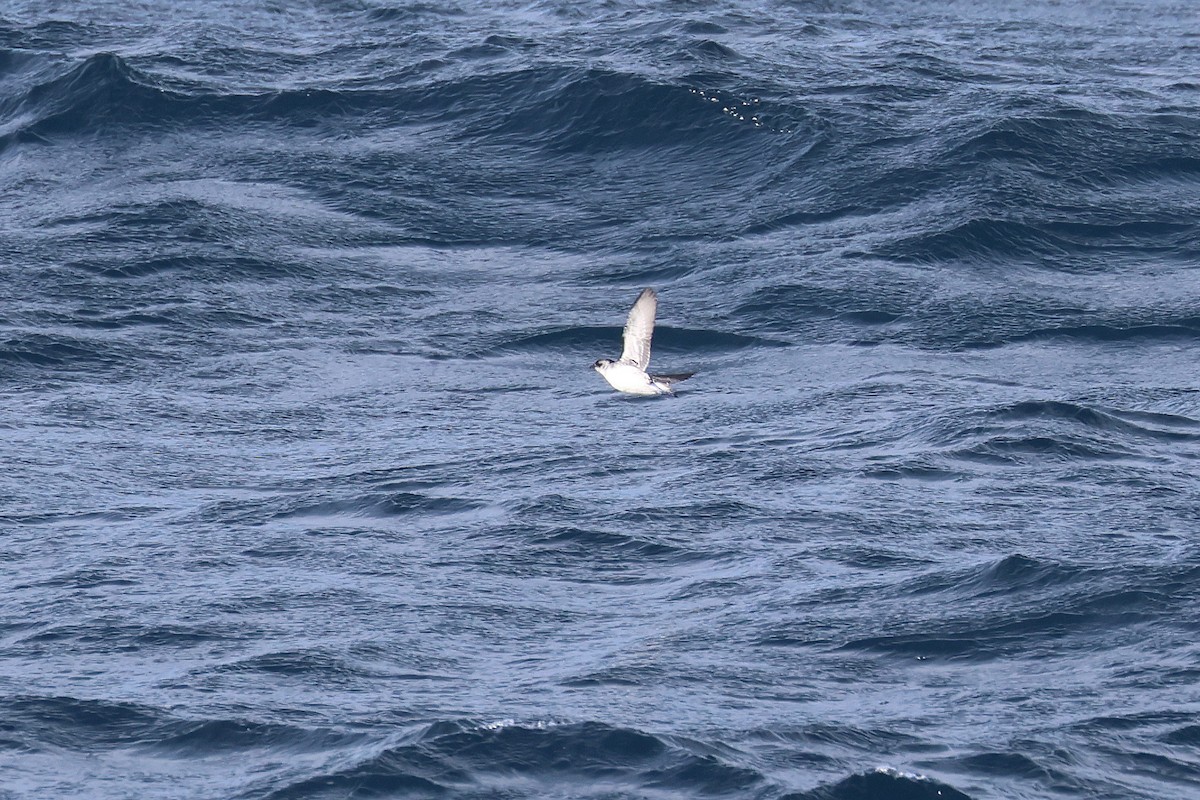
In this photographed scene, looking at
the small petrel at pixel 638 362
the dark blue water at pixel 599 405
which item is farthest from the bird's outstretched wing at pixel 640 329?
the dark blue water at pixel 599 405

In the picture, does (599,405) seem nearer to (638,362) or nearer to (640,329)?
(638,362)

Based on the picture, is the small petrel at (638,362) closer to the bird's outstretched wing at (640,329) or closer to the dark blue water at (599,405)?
the bird's outstretched wing at (640,329)

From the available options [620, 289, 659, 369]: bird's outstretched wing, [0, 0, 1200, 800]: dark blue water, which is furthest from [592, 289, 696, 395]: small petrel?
[0, 0, 1200, 800]: dark blue water

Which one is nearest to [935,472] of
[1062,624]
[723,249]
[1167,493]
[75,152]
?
[1167,493]

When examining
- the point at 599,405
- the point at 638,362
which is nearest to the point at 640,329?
the point at 638,362

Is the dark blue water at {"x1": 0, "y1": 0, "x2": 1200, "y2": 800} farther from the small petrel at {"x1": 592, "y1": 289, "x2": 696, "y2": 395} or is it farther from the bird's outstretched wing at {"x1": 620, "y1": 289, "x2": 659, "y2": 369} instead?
the bird's outstretched wing at {"x1": 620, "y1": 289, "x2": 659, "y2": 369}

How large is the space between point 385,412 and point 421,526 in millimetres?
2850

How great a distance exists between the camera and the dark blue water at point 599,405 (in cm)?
1481

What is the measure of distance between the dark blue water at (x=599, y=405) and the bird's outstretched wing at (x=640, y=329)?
5.35 ft

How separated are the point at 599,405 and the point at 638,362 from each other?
3509 millimetres

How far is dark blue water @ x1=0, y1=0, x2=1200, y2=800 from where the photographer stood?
48.6 feet

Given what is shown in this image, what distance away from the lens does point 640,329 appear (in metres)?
17.7

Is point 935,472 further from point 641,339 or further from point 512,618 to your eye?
point 512,618

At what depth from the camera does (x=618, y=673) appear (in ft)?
50.8
